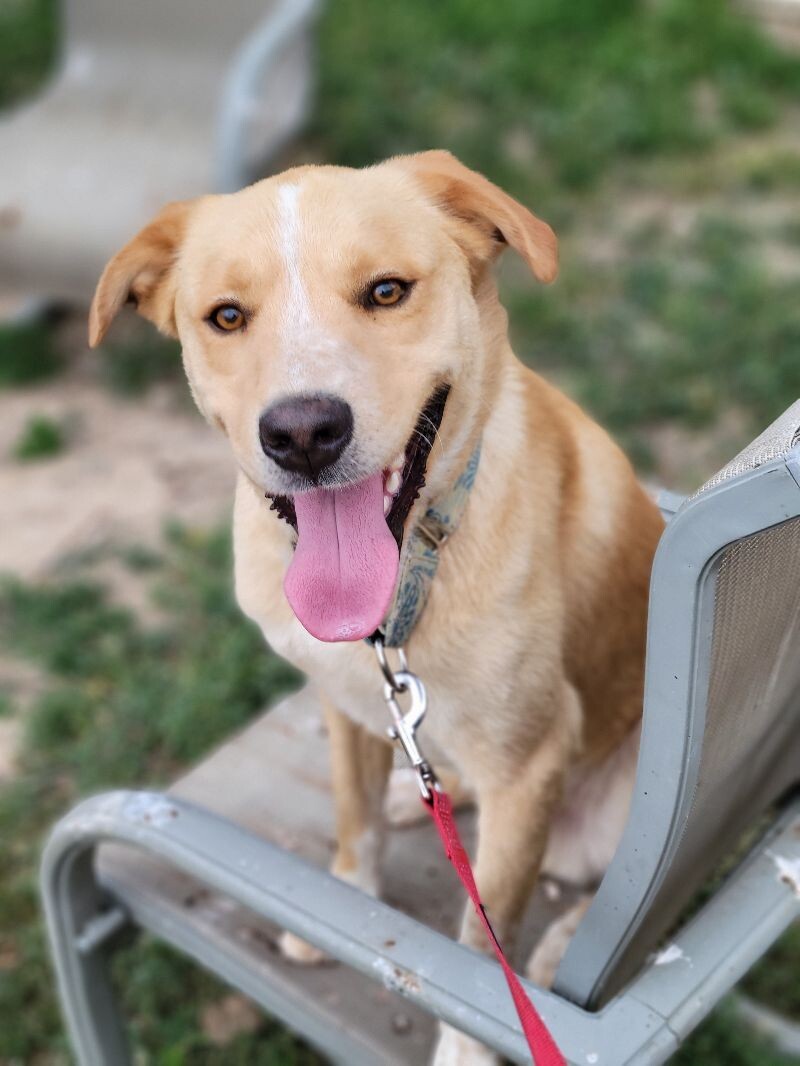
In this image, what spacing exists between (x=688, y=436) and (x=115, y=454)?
2210 mm

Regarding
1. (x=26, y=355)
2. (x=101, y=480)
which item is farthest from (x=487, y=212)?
(x=26, y=355)

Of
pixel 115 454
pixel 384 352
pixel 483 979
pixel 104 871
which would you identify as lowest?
pixel 115 454

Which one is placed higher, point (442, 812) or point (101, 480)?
point (442, 812)

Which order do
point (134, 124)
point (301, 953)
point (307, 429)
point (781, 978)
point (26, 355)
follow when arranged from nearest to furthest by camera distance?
point (307, 429) < point (301, 953) < point (781, 978) < point (26, 355) < point (134, 124)

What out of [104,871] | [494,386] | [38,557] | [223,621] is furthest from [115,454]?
[494,386]

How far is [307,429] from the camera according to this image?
4.87 ft

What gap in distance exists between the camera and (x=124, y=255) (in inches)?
69.8

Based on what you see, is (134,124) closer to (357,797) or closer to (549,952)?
(357,797)

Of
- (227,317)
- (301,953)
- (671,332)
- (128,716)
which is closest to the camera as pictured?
(227,317)

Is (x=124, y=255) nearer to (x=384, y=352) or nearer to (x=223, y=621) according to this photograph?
(x=384, y=352)

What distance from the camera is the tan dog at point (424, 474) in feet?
5.17

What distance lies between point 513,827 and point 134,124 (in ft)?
13.9

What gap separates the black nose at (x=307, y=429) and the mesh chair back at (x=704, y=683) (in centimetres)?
52

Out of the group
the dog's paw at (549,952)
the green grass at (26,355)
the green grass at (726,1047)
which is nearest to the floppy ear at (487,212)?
the dog's paw at (549,952)
